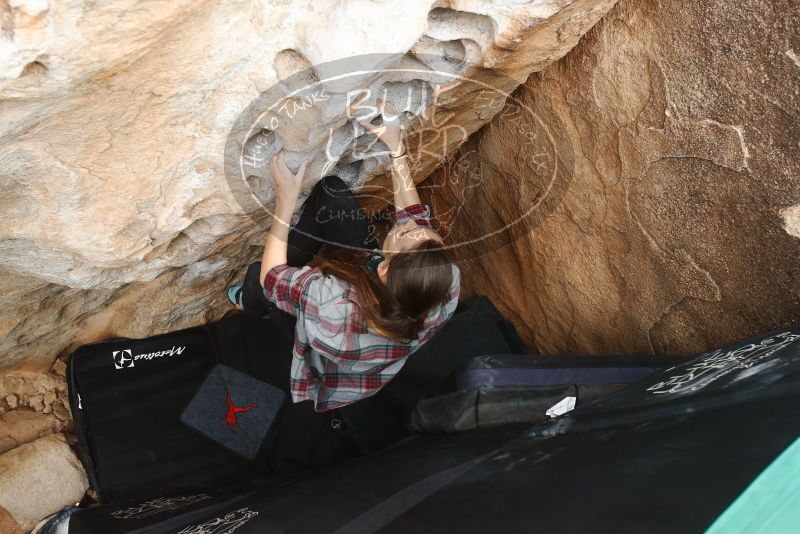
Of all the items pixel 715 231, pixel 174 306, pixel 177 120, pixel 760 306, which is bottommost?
pixel 760 306

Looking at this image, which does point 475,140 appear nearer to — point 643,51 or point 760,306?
point 643,51

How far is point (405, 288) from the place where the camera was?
1.19m

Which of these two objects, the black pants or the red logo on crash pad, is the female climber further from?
the red logo on crash pad

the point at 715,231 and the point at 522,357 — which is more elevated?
the point at 715,231

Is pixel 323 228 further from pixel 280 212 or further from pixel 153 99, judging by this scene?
pixel 153 99

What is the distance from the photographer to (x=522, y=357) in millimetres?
1468

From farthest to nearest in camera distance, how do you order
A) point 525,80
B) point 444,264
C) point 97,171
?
1. point 525,80
2. point 444,264
3. point 97,171

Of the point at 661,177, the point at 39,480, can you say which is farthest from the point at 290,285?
the point at 39,480

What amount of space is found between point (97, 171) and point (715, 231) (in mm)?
1113

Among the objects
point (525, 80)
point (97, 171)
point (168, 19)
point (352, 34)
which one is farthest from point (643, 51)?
point (97, 171)

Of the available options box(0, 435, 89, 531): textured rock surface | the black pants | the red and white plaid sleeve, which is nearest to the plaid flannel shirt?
the red and white plaid sleeve

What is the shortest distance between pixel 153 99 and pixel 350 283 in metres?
0.47

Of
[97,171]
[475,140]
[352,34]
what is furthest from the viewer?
[475,140]

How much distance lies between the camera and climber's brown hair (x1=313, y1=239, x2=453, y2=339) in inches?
46.8
